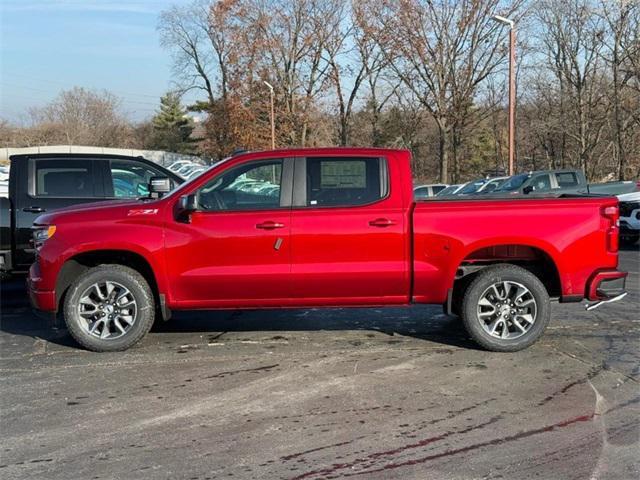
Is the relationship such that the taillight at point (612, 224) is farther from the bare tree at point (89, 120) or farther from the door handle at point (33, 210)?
the bare tree at point (89, 120)

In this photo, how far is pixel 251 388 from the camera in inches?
197

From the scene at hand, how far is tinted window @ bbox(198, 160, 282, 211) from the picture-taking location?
5.89m

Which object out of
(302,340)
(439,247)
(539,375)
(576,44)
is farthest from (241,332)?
(576,44)

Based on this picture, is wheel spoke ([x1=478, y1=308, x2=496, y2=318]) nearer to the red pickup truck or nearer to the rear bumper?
the red pickup truck

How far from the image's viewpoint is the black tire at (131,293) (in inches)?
232

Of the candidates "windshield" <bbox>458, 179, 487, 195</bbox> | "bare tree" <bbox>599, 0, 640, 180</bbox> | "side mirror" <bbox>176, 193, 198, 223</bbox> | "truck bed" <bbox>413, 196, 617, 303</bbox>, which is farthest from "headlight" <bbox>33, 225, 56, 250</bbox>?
"bare tree" <bbox>599, 0, 640, 180</bbox>

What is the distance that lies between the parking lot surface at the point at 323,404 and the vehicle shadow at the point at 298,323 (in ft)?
0.16

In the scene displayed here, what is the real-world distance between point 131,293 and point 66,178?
3215 millimetres

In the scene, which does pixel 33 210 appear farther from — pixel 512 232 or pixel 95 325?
pixel 512 232

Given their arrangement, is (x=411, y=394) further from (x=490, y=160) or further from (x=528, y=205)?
(x=490, y=160)

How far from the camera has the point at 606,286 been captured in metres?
5.90

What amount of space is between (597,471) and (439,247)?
8.40ft

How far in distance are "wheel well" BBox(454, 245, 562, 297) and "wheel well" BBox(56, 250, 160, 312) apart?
2874mm

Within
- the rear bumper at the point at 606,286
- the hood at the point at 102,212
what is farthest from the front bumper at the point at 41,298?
the rear bumper at the point at 606,286
